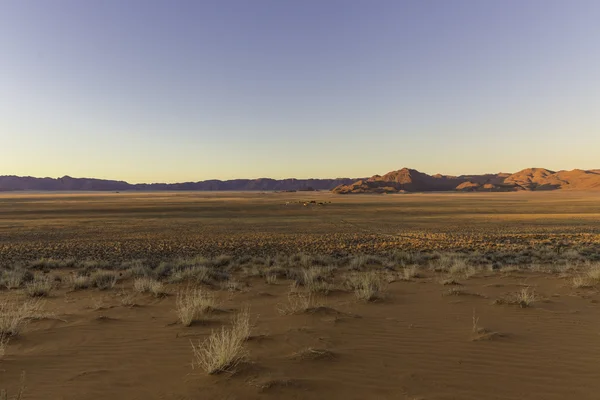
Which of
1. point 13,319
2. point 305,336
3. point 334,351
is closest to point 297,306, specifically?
point 305,336

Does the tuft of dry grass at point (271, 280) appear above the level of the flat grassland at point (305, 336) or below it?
below

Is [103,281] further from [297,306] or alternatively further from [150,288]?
[297,306]

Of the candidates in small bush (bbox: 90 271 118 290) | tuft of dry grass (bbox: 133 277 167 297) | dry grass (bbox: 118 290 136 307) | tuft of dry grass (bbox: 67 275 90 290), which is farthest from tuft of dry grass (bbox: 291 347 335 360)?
tuft of dry grass (bbox: 67 275 90 290)

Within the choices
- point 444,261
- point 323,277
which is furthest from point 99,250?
point 444,261

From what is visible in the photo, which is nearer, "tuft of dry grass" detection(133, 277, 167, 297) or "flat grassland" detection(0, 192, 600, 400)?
"flat grassland" detection(0, 192, 600, 400)

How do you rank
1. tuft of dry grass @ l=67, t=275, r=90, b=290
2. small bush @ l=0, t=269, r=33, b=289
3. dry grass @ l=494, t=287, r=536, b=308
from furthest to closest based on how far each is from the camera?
small bush @ l=0, t=269, r=33, b=289 < tuft of dry grass @ l=67, t=275, r=90, b=290 < dry grass @ l=494, t=287, r=536, b=308

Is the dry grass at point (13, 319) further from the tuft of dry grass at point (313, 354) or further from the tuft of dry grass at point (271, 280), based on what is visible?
the tuft of dry grass at point (271, 280)

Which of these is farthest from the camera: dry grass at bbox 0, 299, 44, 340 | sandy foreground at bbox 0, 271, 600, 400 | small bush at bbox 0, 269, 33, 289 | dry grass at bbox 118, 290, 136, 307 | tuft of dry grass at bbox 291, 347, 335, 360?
small bush at bbox 0, 269, 33, 289

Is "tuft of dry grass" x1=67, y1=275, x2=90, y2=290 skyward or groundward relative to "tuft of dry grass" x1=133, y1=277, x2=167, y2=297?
groundward

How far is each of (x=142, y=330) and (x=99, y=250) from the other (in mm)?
16101

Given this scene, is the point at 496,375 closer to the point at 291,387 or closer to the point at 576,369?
the point at 576,369

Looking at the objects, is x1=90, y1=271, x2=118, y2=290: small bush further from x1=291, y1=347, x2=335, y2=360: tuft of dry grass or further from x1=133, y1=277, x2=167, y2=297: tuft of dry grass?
x1=291, y1=347, x2=335, y2=360: tuft of dry grass

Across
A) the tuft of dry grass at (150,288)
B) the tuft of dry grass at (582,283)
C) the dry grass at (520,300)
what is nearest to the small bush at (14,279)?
the tuft of dry grass at (150,288)

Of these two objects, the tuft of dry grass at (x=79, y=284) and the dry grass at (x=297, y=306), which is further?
the tuft of dry grass at (x=79, y=284)
